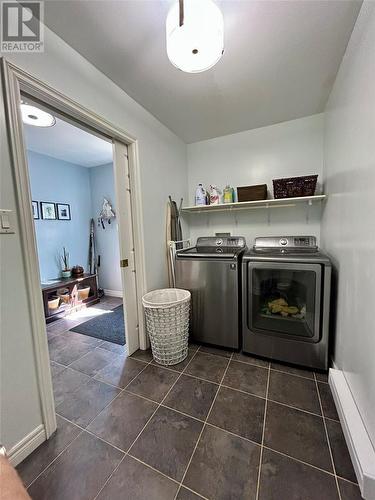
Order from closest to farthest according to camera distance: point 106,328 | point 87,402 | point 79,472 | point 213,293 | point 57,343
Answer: point 79,472
point 87,402
point 213,293
point 57,343
point 106,328

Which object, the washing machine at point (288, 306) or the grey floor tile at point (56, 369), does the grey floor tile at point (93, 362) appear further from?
the washing machine at point (288, 306)

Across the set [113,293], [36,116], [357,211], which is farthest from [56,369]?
[357,211]

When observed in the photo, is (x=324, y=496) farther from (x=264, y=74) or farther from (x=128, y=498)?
(x=264, y=74)

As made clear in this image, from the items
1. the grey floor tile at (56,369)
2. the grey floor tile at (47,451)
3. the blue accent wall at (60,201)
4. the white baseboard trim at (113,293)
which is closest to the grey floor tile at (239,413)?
the grey floor tile at (47,451)

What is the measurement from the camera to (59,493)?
917 millimetres

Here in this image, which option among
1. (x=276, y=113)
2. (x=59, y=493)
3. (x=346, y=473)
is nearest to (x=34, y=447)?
(x=59, y=493)

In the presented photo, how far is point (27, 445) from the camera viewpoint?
1069 mm

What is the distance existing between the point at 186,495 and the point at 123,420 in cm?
54

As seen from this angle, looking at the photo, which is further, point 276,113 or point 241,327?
point 276,113

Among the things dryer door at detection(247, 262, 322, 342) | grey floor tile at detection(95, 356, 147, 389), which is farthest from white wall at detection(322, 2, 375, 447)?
grey floor tile at detection(95, 356, 147, 389)

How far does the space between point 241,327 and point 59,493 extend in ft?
4.93

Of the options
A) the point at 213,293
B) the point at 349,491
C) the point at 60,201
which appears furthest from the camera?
the point at 60,201

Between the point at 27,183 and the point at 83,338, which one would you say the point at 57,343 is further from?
the point at 27,183

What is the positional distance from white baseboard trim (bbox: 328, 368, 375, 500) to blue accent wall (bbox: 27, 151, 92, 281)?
362 centimetres
